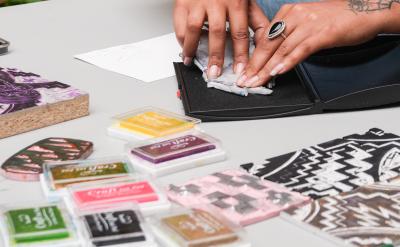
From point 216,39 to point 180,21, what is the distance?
5.5 inches

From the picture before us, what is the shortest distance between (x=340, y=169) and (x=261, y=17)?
532 mm

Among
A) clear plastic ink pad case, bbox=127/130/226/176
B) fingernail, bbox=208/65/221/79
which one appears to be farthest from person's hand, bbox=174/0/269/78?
clear plastic ink pad case, bbox=127/130/226/176

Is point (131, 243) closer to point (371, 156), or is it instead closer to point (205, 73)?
point (371, 156)

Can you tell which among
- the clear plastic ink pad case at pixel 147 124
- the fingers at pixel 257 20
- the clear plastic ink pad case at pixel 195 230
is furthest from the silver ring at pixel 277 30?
the clear plastic ink pad case at pixel 195 230

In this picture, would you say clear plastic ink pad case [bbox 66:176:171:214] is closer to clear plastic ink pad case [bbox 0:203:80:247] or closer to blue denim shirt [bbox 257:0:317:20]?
clear plastic ink pad case [bbox 0:203:80:247]

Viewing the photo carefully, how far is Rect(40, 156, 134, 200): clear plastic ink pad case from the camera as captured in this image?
33.7 inches

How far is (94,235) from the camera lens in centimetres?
74

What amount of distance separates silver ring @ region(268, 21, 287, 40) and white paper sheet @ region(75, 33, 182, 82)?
8.2 inches

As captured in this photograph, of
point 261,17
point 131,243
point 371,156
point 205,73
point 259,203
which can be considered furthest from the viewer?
point 261,17

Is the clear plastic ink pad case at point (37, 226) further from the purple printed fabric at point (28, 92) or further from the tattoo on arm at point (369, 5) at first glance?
the tattoo on arm at point (369, 5)

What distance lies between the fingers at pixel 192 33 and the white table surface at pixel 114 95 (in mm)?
55

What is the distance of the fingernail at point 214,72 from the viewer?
122cm

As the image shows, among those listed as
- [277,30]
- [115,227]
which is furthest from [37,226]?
[277,30]

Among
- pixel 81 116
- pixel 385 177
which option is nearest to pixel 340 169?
pixel 385 177
